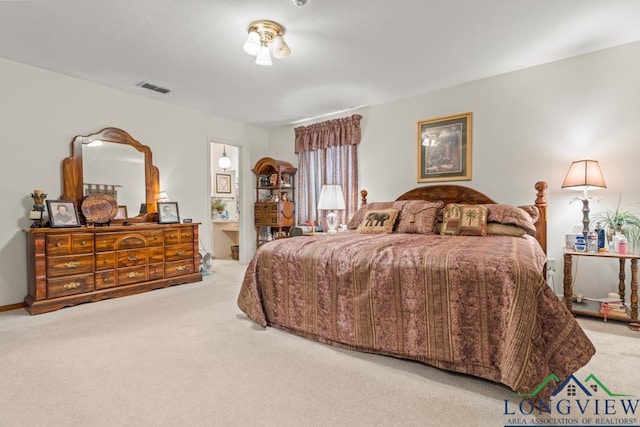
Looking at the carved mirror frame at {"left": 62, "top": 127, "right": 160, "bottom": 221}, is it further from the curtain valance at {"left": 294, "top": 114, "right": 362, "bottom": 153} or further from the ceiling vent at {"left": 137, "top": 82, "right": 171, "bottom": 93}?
the curtain valance at {"left": 294, "top": 114, "right": 362, "bottom": 153}

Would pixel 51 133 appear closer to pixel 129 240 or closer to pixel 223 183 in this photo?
pixel 129 240

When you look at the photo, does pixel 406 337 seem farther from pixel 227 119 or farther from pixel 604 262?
pixel 227 119

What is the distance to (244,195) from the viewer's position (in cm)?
548

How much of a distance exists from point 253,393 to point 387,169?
3405 millimetres

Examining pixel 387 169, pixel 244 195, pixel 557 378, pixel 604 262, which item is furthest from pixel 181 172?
pixel 604 262

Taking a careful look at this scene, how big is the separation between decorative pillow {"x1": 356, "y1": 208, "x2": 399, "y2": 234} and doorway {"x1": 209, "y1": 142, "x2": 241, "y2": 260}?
3169 millimetres

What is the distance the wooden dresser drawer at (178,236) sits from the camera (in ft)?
13.0

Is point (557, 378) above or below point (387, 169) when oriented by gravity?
below

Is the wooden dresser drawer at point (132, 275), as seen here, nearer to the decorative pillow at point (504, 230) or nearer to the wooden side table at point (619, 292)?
the decorative pillow at point (504, 230)

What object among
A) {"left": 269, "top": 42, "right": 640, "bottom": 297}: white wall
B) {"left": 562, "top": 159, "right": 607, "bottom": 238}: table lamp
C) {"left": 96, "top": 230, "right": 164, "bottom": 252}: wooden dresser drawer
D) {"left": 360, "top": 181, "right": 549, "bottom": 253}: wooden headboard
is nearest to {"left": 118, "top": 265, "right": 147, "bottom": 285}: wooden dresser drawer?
{"left": 96, "top": 230, "right": 164, "bottom": 252}: wooden dresser drawer

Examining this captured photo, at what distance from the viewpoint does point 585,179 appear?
2.82m

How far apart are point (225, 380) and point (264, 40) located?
99.4 inches

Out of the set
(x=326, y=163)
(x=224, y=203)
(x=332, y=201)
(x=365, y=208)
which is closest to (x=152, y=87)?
(x=326, y=163)

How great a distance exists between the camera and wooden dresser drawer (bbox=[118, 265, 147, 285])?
352 centimetres
